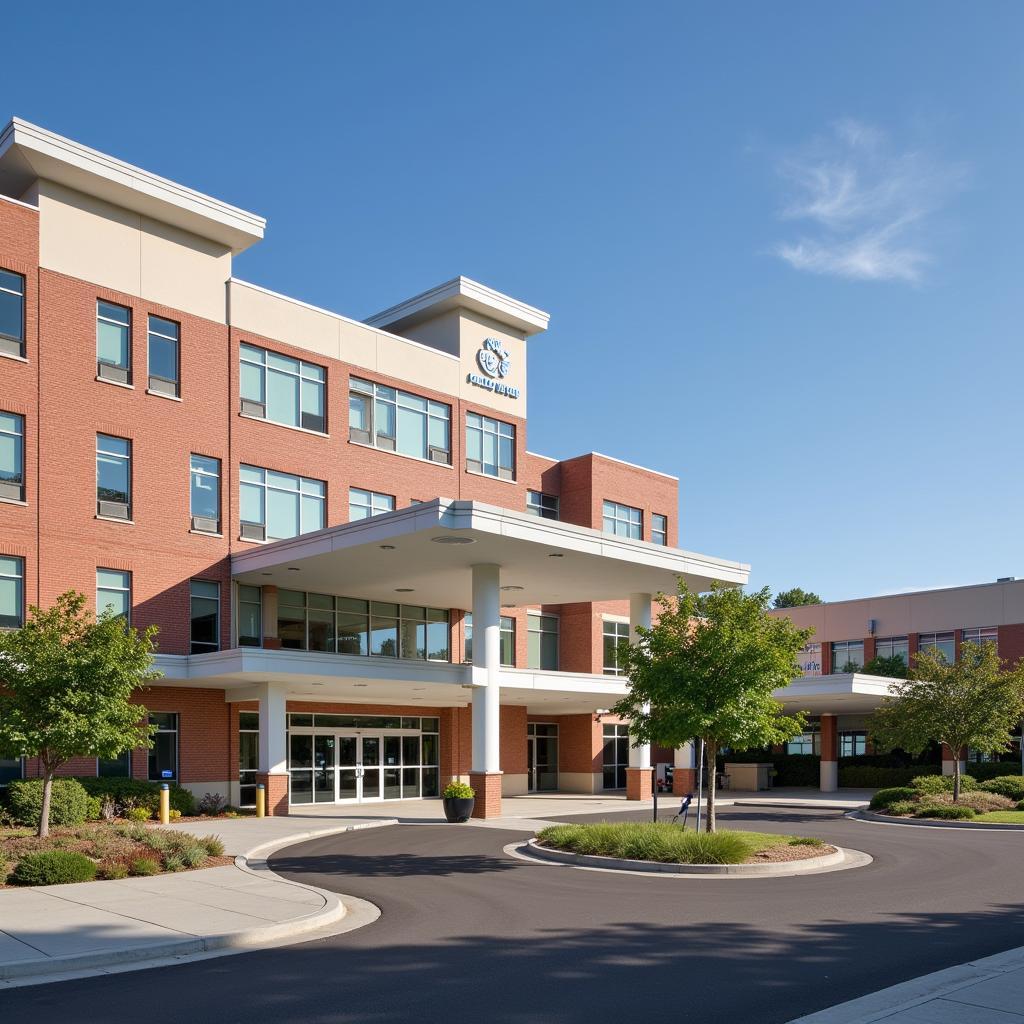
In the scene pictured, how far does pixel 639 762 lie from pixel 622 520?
13198 mm

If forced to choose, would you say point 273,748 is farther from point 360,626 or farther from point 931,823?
point 931,823

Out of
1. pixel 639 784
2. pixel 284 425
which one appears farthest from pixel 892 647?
pixel 284 425

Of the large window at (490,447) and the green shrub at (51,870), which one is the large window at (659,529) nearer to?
the large window at (490,447)

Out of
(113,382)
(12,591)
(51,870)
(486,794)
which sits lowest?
(486,794)

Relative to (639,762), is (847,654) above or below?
above

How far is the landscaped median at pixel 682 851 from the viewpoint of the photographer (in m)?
19.1

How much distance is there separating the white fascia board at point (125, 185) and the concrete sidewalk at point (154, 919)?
69.0 feet

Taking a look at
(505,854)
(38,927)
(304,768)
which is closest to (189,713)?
(304,768)

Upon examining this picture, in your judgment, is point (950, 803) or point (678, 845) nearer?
point (678, 845)

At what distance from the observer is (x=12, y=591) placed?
29984mm

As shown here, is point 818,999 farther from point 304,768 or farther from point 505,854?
point 304,768

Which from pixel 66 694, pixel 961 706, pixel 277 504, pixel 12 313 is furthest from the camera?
pixel 277 504

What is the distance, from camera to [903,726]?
33.5m

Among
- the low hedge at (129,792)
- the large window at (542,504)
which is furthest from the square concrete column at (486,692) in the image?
the large window at (542,504)
